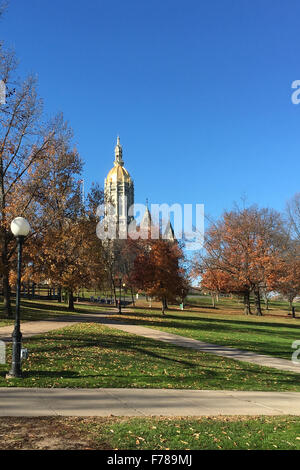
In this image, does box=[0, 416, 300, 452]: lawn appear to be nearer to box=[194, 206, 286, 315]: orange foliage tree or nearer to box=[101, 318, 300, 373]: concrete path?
box=[101, 318, 300, 373]: concrete path

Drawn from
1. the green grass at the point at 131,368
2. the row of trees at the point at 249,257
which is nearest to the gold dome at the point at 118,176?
the row of trees at the point at 249,257

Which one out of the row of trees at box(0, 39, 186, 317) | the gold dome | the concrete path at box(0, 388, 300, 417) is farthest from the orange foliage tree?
the gold dome

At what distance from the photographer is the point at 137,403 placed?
7.36m

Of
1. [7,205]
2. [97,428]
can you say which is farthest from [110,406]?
[7,205]

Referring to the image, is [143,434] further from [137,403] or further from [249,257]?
[249,257]

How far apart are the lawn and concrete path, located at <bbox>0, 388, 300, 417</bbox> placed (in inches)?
20.0

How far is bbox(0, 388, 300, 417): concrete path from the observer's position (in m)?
6.53

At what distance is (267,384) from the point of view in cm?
1048

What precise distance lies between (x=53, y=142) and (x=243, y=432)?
21732 mm

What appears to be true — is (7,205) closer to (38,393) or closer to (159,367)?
(159,367)

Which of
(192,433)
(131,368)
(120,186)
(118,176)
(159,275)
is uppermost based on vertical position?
(118,176)

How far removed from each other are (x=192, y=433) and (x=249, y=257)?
40.2 metres

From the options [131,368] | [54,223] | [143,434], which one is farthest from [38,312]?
[143,434]

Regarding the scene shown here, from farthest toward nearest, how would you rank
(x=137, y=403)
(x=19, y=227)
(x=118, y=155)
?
(x=118, y=155), (x=19, y=227), (x=137, y=403)
